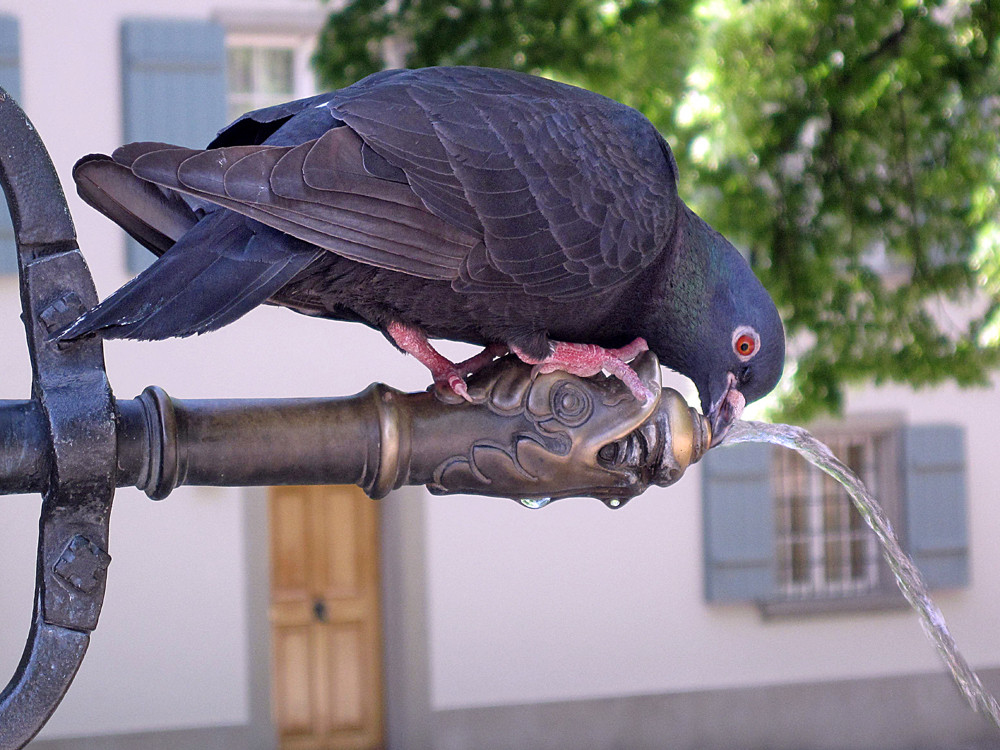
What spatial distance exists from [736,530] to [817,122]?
370cm

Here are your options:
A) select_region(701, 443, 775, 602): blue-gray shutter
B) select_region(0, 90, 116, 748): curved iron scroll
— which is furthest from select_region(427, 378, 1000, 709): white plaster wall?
select_region(0, 90, 116, 748): curved iron scroll

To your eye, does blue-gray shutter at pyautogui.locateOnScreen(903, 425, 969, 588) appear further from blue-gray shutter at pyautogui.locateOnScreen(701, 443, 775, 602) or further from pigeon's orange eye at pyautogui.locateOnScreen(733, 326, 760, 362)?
pigeon's orange eye at pyautogui.locateOnScreen(733, 326, 760, 362)

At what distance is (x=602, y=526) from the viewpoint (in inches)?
303

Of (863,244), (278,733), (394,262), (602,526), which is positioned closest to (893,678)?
(602,526)

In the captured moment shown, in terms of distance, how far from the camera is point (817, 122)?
15.3 ft

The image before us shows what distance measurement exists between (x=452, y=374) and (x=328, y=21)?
3097mm

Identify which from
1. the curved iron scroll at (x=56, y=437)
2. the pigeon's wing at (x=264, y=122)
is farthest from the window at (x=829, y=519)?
the curved iron scroll at (x=56, y=437)

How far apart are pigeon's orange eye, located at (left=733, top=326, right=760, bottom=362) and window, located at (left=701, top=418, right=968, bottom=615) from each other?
227 inches

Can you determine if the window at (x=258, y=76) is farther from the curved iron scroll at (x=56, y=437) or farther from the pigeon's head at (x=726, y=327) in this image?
the curved iron scroll at (x=56, y=437)

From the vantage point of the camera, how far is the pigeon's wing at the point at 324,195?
57.7 inches

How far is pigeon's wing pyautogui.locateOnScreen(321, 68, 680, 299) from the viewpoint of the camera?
Answer: 5.60 feet

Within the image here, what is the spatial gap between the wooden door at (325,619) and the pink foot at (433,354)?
5.89 m

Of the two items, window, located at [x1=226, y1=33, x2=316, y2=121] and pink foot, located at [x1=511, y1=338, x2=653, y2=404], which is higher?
window, located at [x1=226, y1=33, x2=316, y2=121]

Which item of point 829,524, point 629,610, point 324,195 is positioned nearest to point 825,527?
point 829,524
